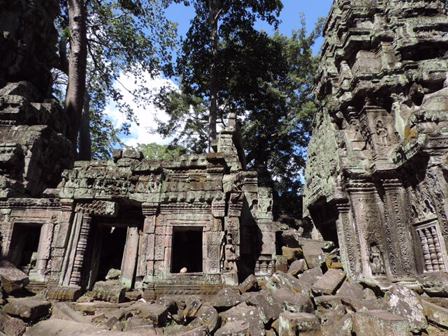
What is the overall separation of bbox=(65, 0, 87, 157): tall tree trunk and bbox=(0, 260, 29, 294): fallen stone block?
24.6 ft

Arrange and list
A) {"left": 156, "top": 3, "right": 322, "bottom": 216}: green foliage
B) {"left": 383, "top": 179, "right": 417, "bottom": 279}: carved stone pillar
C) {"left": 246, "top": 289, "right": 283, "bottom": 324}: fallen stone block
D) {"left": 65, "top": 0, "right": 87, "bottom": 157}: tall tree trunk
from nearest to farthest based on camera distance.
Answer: {"left": 246, "top": 289, "right": 283, "bottom": 324}: fallen stone block → {"left": 383, "top": 179, "right": 417, "bottom": 279}: carved stone pillar → {"left": 65, "top": 0, "right": 87, "bottom": 157}: tall tree trunk → {"left": 156, "top": 3, "right": 322, "bottom": 216}: green foliage

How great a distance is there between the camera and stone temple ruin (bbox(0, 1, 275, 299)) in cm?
685

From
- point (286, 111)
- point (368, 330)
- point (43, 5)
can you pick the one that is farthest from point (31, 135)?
point (286, 111)

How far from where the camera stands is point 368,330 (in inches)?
163

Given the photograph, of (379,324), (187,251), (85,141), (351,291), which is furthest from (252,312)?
(85,141)

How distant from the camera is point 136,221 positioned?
7926mm

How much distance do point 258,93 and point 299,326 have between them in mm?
15747

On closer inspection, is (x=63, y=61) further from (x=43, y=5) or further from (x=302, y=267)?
(x=302, y=267)

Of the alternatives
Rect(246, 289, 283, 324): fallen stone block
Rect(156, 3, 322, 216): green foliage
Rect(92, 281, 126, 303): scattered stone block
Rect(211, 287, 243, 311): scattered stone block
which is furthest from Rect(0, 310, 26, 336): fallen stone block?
Rect(156, 3, 322, 216): green foliage

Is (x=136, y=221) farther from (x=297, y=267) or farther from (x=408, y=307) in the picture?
(x=408, y=307)

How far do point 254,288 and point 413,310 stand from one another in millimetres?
2872

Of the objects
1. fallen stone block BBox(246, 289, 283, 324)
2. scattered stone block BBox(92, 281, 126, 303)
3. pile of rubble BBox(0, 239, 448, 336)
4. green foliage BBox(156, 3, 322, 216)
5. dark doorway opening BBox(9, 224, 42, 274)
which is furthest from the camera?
green foliage BBox(156, 3, 322, 216)

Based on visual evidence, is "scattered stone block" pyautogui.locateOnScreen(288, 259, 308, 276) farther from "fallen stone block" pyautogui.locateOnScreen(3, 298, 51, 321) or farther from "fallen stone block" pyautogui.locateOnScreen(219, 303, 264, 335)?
"fallen stone block" pyautogui.locateOnScreen(3, 298, 51, 321)

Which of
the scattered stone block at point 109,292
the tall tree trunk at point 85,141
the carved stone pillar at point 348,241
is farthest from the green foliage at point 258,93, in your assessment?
the scattered stone block at point 109,292
